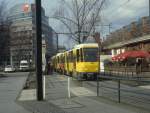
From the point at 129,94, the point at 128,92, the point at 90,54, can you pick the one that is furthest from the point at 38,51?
the point at 90,54

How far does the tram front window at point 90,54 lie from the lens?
38500 mm

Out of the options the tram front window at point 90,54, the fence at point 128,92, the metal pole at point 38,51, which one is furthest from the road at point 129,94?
the tram front window at point 90,54

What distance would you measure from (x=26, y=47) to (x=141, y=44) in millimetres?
61683

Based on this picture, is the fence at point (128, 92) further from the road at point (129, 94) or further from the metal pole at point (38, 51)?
the metal pole at point (38, 51)

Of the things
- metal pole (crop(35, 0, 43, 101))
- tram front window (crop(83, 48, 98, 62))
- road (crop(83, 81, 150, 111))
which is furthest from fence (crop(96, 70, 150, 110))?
tram front window (crop(83, 48, 98, 62))

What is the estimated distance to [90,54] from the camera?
127ft

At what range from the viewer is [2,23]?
260 ft

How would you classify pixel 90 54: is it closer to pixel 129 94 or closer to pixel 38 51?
pixel 38 51

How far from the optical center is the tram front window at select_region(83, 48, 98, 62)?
38.5m

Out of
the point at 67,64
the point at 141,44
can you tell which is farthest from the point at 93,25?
the point at 67,64

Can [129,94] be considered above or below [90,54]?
below

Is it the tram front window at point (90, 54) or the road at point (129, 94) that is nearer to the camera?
the road at point (129, 94)

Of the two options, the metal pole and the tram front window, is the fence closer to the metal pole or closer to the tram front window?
the metal pole

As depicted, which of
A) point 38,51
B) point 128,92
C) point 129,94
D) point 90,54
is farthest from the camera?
point 90,54
